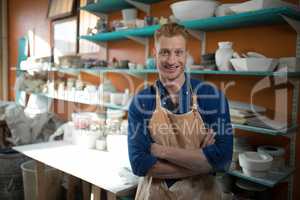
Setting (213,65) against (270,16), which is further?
(213,65)

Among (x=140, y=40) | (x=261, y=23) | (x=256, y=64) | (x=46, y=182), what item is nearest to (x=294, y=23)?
(x=261, y=23)

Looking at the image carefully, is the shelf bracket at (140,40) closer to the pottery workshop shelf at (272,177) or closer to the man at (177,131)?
the man at (177,131)

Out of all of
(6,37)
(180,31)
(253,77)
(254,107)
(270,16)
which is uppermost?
(6,37)

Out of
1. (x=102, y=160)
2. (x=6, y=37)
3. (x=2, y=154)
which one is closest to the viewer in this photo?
(x=102, y=160)

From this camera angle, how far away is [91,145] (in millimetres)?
2543

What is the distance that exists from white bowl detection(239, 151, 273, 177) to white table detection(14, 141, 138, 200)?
0.65m

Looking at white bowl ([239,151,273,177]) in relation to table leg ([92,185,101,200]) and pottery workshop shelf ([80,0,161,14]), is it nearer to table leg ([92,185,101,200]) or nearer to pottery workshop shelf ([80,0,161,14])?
table leg ([92,185,101,200])

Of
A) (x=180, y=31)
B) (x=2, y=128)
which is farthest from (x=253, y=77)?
(x=2, y=128)

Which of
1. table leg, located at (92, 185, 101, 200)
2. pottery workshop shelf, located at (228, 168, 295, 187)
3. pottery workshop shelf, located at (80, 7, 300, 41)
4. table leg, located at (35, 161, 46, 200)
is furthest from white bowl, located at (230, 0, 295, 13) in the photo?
table leg, located at (35, 161, 46, 200)

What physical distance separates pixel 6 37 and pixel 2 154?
2943mm

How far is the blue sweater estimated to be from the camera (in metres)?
1.38

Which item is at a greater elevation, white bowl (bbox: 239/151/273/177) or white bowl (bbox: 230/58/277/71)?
white bowl (bbox: 230/58/277/71)

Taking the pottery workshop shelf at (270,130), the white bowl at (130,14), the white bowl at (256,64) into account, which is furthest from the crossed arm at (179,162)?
the white bowl at (130,14)

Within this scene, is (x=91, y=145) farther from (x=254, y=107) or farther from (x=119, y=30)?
(x=254, y=107)
